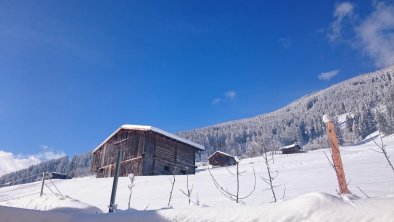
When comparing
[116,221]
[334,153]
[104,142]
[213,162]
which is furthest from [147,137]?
[213,162]

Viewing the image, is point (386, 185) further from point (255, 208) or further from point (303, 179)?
point (255, 208)

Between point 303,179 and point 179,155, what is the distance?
14762mm

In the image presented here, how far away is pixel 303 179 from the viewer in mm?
11977

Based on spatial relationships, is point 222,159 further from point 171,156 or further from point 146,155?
point 146,155

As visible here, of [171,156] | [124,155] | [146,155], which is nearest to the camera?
[146,155]

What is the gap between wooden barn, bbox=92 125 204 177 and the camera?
23.5 m

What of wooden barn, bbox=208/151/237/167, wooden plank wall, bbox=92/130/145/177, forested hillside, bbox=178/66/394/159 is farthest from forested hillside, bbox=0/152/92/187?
wooden plank wall, bbox=92/130/145/177

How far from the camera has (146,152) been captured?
23375 mm

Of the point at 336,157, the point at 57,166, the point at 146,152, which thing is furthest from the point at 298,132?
the point at 336,157

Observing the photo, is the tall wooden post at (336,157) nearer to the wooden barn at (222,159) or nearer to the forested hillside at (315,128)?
the wooden barn at (222,159)

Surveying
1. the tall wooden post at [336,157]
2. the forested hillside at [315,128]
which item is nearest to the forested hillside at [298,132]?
the forested hillside at [315,128]

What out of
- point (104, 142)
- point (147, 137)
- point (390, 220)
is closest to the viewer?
point (390, 220)

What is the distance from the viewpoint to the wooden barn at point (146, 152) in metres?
23.5

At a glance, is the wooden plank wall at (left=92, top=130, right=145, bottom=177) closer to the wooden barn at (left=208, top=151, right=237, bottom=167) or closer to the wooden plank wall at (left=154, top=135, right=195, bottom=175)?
the wooden plank wall at (left=154, top=135, right=195, bottom=175)
